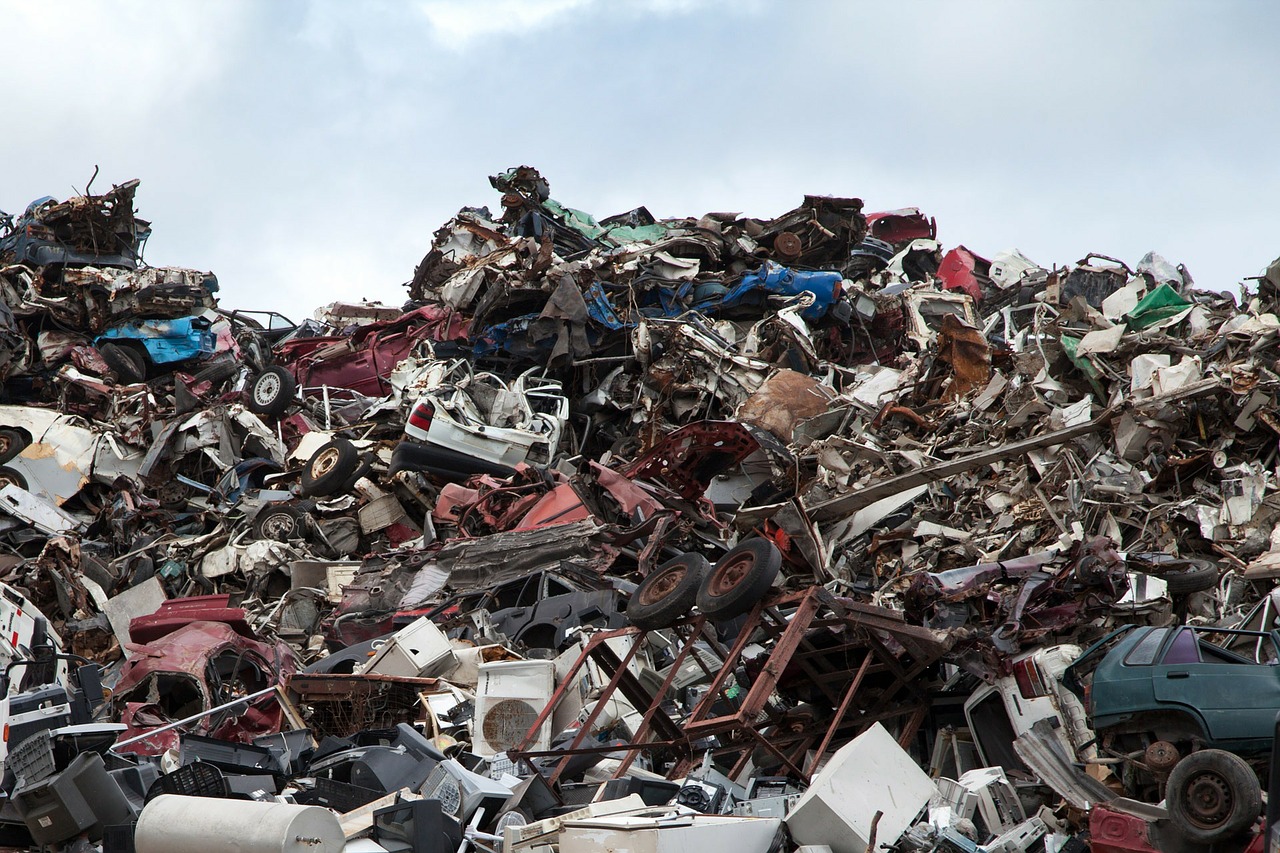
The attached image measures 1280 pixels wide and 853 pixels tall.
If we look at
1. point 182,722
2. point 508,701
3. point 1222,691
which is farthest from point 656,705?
Result: point 182,722

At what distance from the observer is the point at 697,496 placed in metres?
12.8

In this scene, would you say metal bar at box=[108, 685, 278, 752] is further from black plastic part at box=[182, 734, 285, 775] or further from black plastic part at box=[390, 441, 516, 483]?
black plastic part at box=[390, 441, 516, 483]

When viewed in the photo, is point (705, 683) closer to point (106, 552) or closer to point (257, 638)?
point (257, 638)

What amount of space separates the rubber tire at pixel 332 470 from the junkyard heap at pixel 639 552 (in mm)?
75

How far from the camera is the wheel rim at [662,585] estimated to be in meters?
7.84

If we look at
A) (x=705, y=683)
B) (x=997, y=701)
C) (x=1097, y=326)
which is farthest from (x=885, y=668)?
(x=1097, y=326)

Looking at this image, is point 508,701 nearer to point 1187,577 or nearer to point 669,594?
point 669,594

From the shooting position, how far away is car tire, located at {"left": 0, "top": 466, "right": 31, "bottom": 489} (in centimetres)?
1622

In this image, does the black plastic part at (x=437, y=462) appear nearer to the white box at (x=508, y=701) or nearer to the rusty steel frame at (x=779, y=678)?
the white box at (x=508, y=701)

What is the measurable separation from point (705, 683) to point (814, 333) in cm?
1067

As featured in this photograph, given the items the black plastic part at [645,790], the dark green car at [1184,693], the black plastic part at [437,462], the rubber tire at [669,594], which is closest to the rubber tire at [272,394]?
the black plastic part at [437,462]

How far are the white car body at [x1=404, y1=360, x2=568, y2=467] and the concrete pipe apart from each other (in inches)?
373

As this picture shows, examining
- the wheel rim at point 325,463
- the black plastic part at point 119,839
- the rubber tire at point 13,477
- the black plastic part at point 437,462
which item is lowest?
the black plastic part at point 119,839

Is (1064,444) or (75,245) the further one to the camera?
(75,245)
